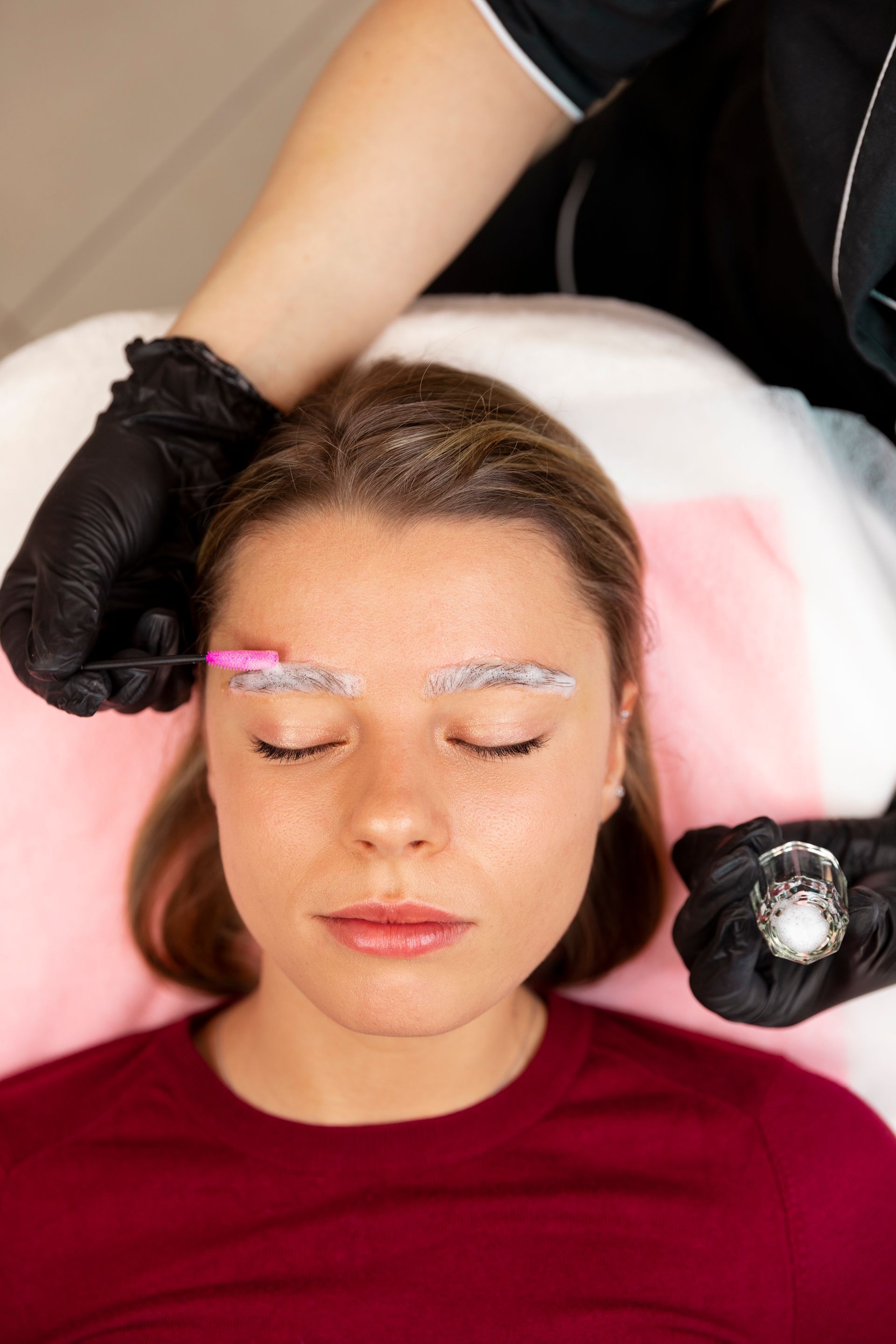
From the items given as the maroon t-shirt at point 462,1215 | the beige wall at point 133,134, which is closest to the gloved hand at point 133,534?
the maroon t-shirt at point 462,1215

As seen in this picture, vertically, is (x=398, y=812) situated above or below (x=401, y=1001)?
above

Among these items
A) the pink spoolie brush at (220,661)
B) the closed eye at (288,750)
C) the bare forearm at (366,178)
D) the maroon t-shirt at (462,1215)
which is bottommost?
the maroon t-shirt at (462,1215)

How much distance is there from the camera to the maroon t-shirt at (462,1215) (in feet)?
4.07

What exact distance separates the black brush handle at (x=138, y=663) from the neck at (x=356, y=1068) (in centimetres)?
40

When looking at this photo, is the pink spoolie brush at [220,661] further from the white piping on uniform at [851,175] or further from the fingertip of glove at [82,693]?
the white piping on uniform at [851,175]

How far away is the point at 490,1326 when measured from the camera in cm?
123

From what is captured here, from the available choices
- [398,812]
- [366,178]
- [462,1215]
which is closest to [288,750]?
[398,812]

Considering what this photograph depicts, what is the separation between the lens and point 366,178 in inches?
55.7

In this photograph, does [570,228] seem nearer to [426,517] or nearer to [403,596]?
[426,517]

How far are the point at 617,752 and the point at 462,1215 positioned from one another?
0.57 m

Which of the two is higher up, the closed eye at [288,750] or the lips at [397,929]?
the closed eye at [288,750]

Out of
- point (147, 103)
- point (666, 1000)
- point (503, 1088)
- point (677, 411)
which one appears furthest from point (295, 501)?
point (147, 103)

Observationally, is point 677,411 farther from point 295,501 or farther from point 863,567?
point 295,501

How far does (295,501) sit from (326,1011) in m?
0.57
